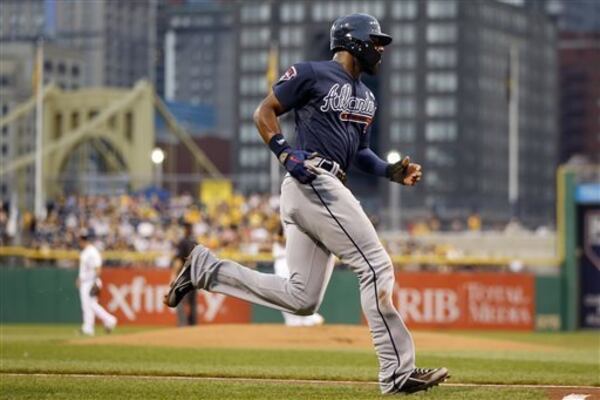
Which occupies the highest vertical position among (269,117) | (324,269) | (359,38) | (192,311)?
(359,38)

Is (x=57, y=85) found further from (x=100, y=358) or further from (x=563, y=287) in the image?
(x=100, y=358)

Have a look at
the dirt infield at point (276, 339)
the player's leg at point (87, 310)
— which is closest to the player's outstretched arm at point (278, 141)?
the dirt infield at point (276, 339)

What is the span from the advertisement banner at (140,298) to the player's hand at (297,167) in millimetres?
21781

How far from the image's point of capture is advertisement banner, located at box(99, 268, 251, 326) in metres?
31.8

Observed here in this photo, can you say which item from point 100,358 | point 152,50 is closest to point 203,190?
point 152,50

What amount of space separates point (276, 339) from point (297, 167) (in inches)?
458

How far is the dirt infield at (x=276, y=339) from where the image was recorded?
20.6 meters

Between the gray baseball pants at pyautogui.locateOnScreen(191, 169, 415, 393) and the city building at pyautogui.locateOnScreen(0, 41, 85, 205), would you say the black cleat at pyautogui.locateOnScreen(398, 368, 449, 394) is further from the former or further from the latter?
the city building at pyautogui.locateOnScreen(0, 41, 85, 205)

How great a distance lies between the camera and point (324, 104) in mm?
10180

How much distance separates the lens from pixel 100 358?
659 inches

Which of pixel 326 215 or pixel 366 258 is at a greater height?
pixel 326 215

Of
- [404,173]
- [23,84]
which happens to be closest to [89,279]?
[404,173]

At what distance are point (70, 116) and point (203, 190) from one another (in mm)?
13912

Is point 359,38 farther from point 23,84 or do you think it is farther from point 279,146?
point 23,84
